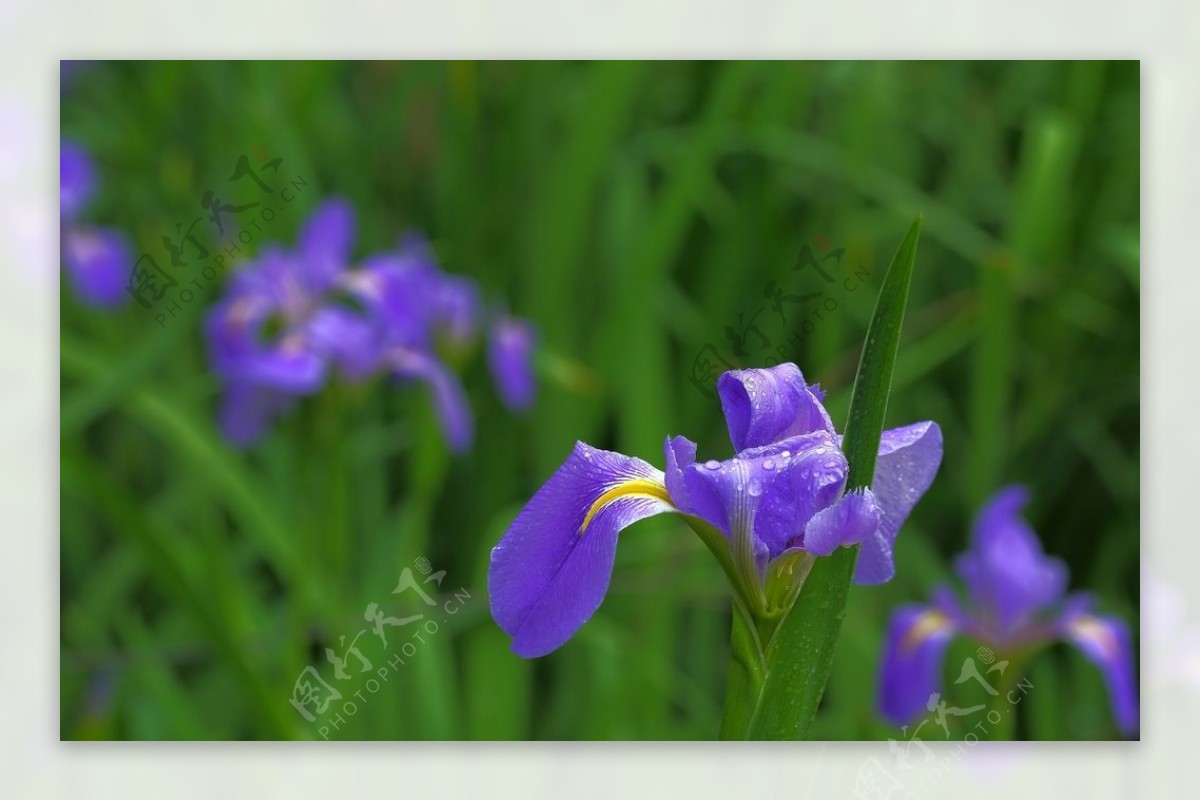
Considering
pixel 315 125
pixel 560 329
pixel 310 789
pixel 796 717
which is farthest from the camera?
pixel 560 329

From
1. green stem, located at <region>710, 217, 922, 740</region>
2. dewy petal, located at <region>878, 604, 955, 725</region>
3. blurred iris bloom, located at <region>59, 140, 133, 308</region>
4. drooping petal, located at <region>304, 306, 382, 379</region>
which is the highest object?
blurred iris bloom, located at <region>59, 140, 133, 308</region>

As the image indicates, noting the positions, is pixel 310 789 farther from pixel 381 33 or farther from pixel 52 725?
pixel 381 33

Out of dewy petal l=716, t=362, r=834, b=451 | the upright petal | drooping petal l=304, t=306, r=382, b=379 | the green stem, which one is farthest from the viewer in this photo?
the upright petal

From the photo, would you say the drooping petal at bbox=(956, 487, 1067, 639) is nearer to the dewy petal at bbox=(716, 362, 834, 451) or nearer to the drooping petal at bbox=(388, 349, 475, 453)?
the drooping petal at bbox=(388, 349, 475, 453)

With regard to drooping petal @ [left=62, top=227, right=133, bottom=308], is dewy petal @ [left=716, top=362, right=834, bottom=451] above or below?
below

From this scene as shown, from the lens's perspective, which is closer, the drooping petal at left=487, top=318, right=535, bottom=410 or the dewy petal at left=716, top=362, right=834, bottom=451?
the dewy petal at left=716, top=362, right=834, bottom=451

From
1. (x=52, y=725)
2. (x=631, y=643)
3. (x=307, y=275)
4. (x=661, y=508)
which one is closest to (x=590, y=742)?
(x=631, y=643)

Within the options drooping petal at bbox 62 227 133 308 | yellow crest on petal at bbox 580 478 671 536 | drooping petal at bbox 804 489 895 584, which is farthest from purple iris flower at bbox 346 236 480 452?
drooping petal at bbox 804 489 895 584

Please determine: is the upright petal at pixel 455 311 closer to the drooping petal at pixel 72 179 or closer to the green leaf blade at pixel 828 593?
the drooping petal at pixel 72 179
